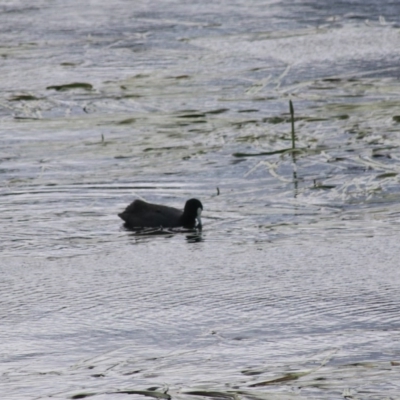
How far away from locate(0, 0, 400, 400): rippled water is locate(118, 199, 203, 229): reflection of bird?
0.39 ft

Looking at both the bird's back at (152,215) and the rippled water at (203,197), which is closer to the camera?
the rippled water at (203,197)

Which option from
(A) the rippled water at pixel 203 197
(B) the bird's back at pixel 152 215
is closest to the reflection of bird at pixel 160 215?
(B) the bird's back at pixel 152 215

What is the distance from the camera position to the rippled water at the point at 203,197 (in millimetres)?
5250

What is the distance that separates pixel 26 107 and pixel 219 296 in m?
6.05

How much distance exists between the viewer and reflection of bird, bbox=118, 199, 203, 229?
26.6 ft

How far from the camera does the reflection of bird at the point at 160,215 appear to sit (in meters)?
8.12

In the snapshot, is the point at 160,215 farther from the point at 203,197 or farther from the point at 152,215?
the point at 203,197

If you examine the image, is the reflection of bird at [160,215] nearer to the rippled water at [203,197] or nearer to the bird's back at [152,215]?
the bird's back at [152,215]

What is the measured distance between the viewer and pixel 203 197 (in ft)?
29.0

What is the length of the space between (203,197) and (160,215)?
1.97 feet

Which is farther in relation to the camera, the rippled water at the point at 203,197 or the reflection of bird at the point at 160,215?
the reflection of bird at the point at 160,215

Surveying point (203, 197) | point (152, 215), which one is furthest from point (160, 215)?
point (203, 197)

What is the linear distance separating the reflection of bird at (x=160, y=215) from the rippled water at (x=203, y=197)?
119mm

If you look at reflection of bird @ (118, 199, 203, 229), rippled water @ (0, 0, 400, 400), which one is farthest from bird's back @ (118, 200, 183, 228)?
rippled water @ (0, 0, 400, 400)
